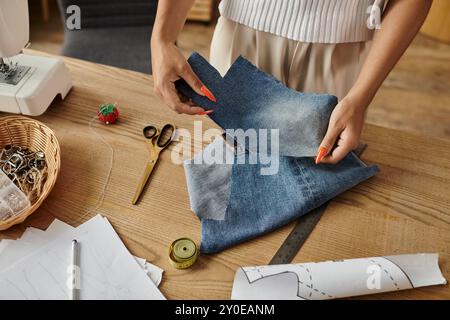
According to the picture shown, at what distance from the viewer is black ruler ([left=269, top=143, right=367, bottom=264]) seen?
85cm

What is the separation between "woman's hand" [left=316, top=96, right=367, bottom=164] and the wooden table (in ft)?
0.34

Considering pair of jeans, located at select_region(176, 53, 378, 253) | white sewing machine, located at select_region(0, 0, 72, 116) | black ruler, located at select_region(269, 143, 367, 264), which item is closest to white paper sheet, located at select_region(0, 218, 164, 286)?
Result: pair of jeans, located at select_region(176, 53, 378, 253)

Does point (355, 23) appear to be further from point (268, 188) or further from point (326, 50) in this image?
point (268, 188)

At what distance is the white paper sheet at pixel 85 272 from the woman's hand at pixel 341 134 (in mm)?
462

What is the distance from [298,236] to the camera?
89 centimetres

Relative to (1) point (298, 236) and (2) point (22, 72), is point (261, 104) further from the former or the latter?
(2) point (22, 72)

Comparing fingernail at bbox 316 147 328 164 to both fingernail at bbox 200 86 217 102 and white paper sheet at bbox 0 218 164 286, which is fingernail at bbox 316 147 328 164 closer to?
fingernail at bbox 200 86 217 102

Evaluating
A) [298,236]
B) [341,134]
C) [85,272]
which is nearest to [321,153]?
[341,134]

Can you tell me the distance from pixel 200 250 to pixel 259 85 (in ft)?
1.40

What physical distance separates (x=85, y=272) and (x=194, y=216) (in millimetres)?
248

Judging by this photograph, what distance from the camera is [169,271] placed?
83 cm
